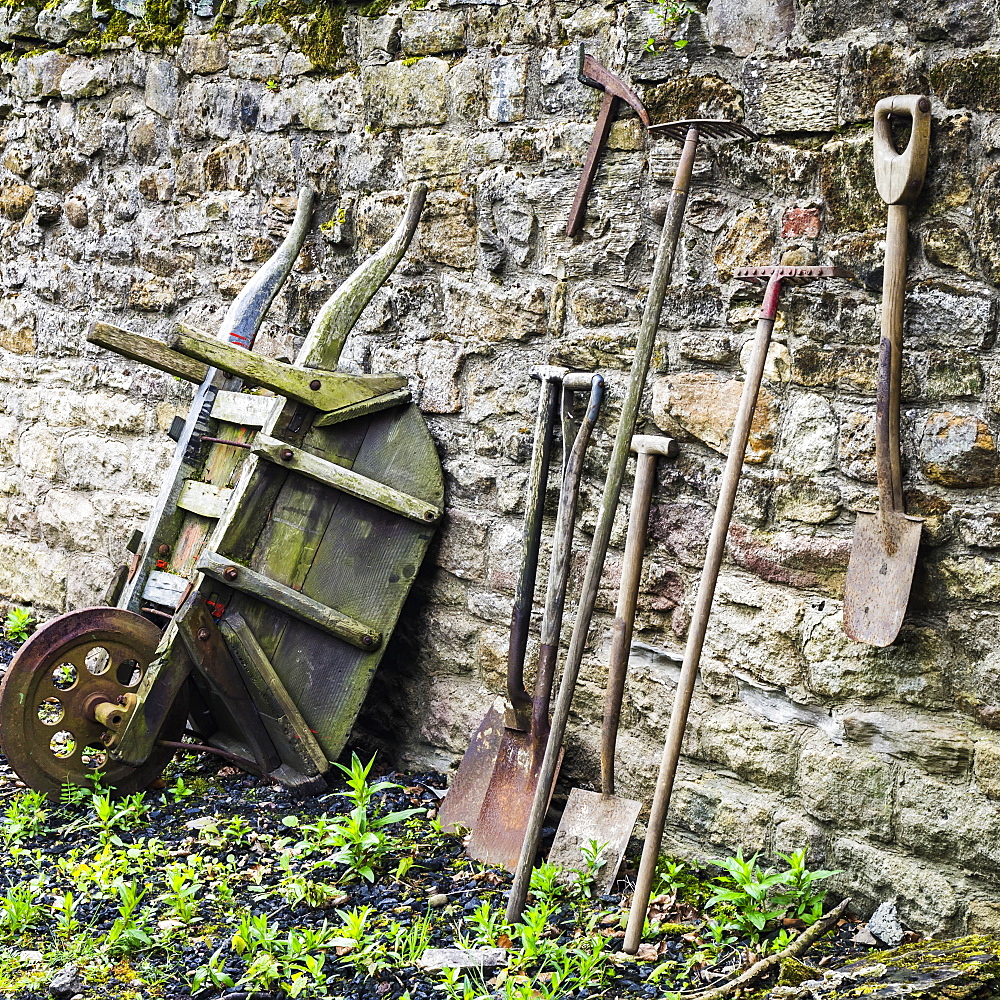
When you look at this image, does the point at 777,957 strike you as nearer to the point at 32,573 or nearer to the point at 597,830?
the point at 597,830

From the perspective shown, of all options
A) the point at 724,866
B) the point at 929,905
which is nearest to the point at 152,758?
the point at 724,866

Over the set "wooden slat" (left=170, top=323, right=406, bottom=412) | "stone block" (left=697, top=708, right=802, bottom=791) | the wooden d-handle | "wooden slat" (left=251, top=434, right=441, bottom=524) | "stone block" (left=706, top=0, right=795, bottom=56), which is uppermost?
"stone block" (left=706, top=0, right=795, bottom=56)

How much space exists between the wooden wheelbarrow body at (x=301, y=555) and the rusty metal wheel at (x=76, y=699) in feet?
0.35

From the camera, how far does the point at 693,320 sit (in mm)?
2900

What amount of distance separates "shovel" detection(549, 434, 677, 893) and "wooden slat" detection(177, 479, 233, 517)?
1376 millimetres

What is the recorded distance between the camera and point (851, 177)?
101 inches

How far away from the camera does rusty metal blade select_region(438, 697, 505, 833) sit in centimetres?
313

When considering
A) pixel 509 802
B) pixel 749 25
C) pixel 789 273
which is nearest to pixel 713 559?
pixel 789 273

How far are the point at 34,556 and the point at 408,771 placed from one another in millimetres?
2365

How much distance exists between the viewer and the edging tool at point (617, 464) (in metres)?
2.71

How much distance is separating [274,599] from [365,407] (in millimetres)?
638

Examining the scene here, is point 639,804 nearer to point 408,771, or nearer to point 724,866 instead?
point 724,866

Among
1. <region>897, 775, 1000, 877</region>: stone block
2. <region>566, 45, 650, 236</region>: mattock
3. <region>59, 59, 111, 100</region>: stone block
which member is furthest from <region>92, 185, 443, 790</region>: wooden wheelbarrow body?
<region>59, 59, 111, 100</region>: stone block

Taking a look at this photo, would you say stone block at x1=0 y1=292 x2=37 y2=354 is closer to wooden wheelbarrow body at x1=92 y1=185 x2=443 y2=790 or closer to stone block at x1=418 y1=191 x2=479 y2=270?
wooden wheelbarrow body at x1=92 y1=185 x2=443 y2=790
